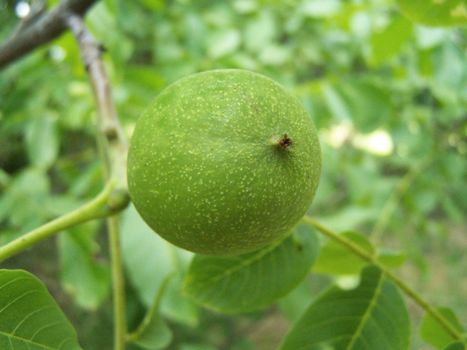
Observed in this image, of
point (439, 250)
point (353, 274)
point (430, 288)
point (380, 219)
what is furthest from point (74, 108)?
point (439, 250)

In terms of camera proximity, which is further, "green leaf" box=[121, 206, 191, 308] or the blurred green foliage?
the blurred green foliage

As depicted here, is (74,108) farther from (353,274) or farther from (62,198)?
(353,274)

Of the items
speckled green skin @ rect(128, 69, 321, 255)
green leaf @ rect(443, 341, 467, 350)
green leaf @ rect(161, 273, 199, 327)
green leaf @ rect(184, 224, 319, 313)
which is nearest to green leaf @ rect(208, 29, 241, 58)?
green leaf @ rect(161, 273, 199, 327)

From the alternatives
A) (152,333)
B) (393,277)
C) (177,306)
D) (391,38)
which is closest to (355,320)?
(393,277)

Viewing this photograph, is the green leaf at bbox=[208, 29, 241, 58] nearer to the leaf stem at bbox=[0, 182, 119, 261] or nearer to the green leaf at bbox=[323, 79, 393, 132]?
the green leaf at bbox=[323, 79, 393, 132]

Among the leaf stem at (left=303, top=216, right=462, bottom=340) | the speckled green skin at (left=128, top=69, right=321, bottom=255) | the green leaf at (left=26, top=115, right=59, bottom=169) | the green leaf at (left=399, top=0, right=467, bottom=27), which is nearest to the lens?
the speckled green skin at (left=128, top=69, right=321, bottom=255)

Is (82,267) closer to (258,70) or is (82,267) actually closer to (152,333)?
(152,333)
